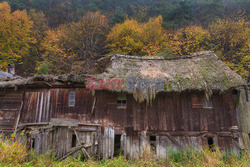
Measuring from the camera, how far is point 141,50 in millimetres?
19906

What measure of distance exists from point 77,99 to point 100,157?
3733mm

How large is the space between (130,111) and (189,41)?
49.6 feet

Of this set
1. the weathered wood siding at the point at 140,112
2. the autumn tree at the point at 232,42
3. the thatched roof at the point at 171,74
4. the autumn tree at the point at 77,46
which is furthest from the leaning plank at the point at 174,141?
the autumn tree at the point at 232,42

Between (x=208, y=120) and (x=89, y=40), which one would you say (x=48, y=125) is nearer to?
(x=208, y=120)

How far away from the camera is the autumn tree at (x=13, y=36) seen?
1899 centimetres

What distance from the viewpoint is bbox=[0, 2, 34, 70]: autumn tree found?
18986mm

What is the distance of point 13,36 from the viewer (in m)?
19.5

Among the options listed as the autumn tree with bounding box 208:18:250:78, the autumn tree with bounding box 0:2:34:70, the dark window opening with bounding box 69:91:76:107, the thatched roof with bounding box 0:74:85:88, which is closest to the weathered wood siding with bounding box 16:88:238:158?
the dark window opening with bounding box 69:91:76:107

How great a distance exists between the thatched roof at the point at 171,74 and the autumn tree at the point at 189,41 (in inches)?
340

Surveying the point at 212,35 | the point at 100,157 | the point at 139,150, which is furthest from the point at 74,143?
the point at 212,35

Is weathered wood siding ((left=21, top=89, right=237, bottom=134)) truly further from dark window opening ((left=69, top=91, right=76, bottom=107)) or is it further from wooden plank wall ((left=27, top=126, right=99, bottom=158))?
wooden plank wall ((left=27, top=126, right=99, bottom=158))

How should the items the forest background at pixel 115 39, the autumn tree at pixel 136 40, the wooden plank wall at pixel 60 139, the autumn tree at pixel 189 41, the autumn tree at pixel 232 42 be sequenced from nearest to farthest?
1. the wooden plank wall at pixel 60 139
2. the autumn tree at pixel 232 42
3. the forest background at pixel 115 39
4. the autumn tree at pixel 189 41
5. the autumn tree at pixel 136 40

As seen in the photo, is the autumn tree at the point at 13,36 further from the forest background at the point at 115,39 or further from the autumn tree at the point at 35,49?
the autumn tree at the point at 35,49

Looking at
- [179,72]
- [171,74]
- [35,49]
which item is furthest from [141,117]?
[35,49]
